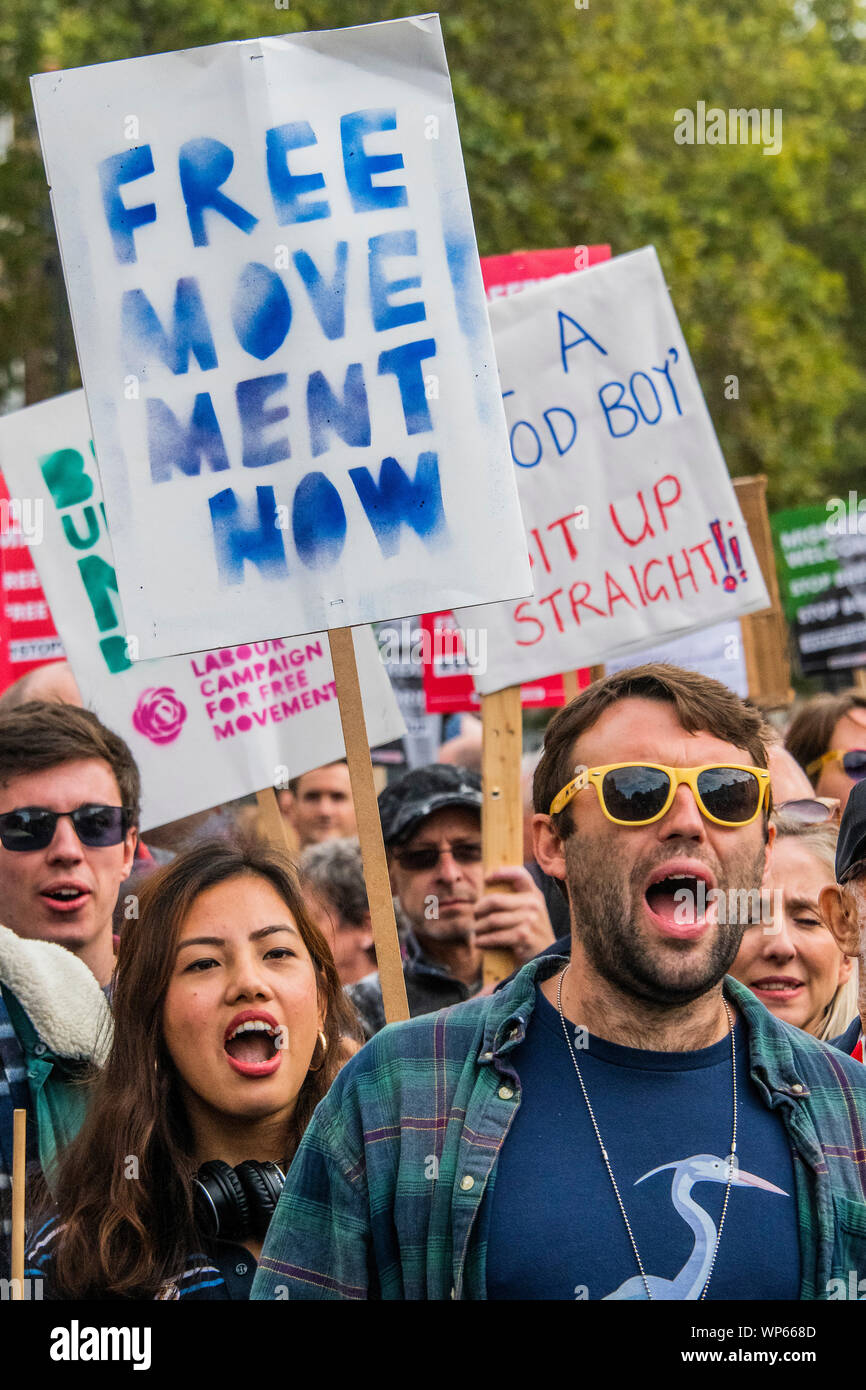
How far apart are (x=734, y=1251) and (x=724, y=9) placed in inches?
775

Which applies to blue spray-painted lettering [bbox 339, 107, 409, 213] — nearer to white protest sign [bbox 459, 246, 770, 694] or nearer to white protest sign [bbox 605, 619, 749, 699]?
white protest sign [bbox 459, 246, 770, 694]

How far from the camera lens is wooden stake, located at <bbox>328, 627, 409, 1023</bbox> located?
2.86 meters

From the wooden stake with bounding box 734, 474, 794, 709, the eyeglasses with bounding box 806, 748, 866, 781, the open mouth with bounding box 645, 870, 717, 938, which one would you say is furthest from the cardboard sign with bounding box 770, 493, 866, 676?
the open mouth with bounding box 645, 870, 717, 938

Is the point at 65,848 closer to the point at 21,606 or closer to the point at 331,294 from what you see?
the point at 331,294

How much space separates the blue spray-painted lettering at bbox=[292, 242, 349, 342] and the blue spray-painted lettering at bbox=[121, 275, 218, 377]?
19 centimetres

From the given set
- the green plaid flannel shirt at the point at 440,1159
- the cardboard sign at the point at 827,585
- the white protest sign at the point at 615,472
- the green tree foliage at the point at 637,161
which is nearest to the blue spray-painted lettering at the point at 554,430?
the white protest sign at the point at 615,472

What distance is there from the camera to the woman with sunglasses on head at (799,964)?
3.31m

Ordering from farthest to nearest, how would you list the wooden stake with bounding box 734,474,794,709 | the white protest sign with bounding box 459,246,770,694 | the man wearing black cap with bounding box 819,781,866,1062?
the wooden stake with bounding box 734,474,794,709 < the white protest sign with bounding box 459,246,770,694 < the man wearing black cap with bounding box 819,781,866,1062

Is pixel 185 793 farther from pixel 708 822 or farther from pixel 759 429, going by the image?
pixel 759 429

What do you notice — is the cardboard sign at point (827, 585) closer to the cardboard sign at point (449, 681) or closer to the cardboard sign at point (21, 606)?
the cardboard sign at point (449, 681)

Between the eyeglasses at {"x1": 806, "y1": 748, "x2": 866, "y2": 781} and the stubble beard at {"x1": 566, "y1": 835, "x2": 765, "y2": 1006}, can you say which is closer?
the stubble beard at {"x1": 566, "y1": 835, "x2": 765, "y2": 1006}

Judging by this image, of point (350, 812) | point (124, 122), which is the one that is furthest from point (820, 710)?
point (124, 122)

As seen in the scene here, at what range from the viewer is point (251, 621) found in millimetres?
2922

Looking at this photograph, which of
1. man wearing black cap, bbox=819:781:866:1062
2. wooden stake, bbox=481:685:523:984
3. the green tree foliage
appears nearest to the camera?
man wearing black cap, bbox=819:781:866:1062
